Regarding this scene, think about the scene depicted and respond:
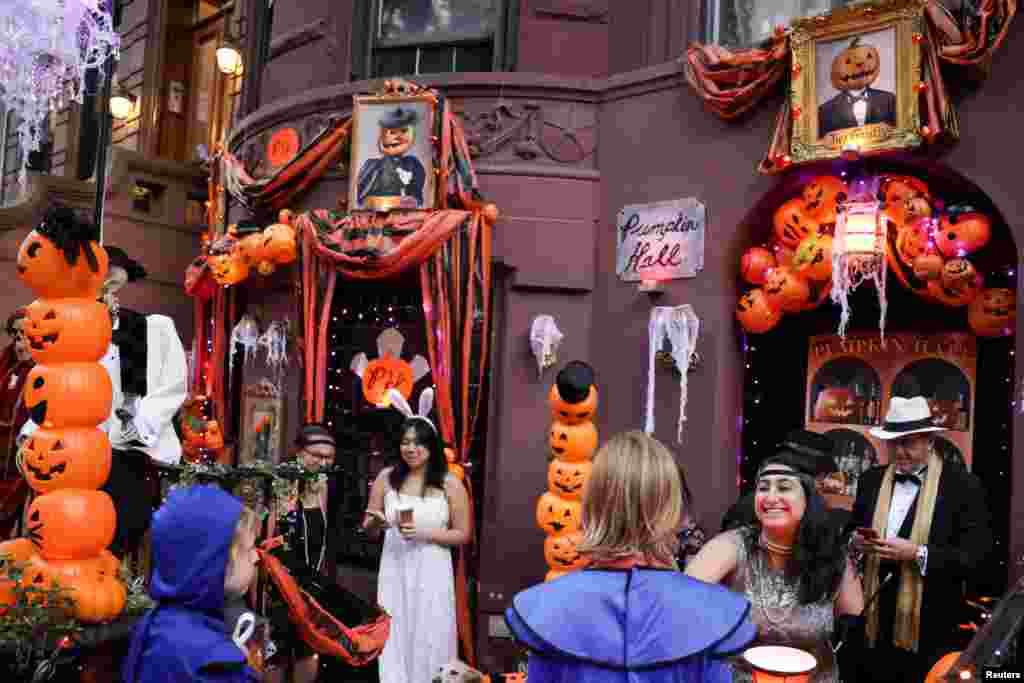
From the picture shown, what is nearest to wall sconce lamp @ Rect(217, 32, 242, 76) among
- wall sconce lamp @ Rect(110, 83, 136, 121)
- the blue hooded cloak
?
wall sconce lamp @ Rect(110, 83, 136, 121)

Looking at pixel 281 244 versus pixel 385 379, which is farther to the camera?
pixel 385 379

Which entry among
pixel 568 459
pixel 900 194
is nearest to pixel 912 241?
pixel 900 194

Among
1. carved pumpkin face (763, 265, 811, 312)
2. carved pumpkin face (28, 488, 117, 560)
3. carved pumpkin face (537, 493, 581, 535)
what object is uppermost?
carved pumpkin face (763, 265, 811, 312)

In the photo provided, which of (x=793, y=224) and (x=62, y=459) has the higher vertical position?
(x=793, y=224)

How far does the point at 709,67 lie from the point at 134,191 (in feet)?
31.1

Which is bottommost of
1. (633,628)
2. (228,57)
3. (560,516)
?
(560,516)

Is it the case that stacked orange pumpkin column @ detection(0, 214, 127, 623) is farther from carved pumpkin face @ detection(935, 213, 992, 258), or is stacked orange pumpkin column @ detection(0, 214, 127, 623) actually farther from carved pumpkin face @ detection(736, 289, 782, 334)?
carved pumpkin face @ detection(935, 213, 992, 258)

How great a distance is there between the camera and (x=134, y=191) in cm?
1448

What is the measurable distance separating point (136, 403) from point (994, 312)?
5346mm

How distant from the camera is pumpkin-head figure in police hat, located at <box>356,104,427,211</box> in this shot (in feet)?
29.6

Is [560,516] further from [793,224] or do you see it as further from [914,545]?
[914,545]

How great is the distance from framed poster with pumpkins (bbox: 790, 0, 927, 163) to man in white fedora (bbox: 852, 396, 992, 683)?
90.8 inches

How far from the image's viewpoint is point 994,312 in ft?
22.0

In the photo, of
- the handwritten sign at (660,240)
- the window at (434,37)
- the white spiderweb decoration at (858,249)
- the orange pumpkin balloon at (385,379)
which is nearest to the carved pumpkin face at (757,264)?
the handwritten sign at (660,240)
